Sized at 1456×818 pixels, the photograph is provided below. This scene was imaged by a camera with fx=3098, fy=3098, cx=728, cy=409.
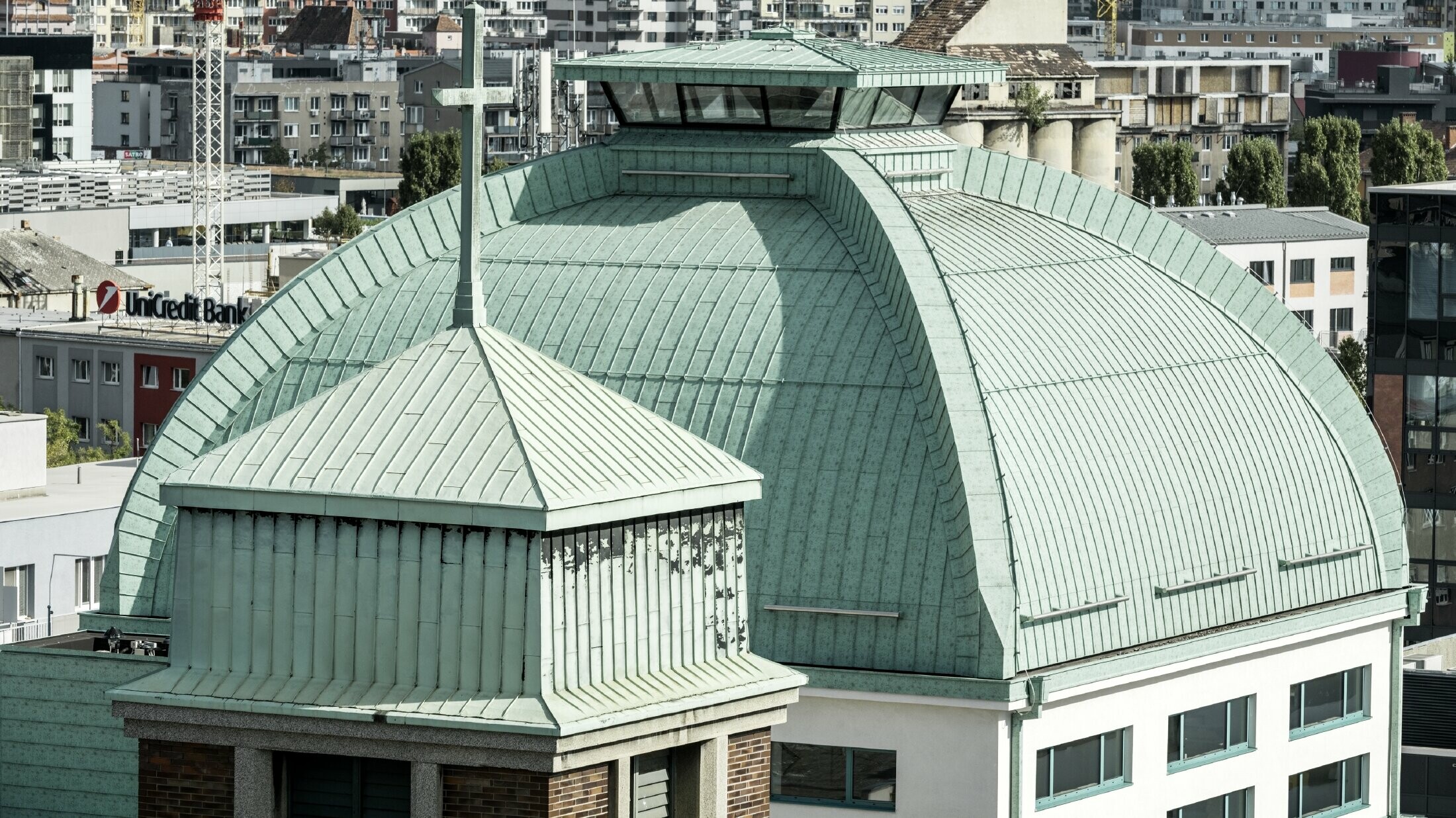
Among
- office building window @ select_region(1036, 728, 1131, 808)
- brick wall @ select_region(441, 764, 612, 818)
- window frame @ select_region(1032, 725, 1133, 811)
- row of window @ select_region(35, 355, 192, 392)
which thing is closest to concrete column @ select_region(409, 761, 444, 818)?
brick wall @ select_region(441, 764, 612, 818)

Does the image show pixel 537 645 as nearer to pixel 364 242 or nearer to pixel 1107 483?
pixel 1107 483

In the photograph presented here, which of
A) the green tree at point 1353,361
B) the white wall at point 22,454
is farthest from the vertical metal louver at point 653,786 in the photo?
the green tree at point 1353,361

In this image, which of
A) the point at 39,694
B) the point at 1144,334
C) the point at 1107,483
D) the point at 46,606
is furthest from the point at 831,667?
the point at 46,606

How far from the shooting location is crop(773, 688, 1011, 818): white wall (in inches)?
2308

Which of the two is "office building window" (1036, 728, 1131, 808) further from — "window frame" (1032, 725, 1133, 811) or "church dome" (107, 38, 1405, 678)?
"church dome" (107, 38, 1405, 678)

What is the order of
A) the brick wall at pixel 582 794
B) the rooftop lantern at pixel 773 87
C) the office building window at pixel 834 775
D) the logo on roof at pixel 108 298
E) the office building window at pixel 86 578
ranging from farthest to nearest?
the logo on roof at pixel 108 298
the office building window at pixel 86 578
the rooftop lantern at pixel 773 87
the office building window at pixel 834 775
the brick wall at pixel 582 794

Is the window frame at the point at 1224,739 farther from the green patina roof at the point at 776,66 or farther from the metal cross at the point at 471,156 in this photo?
the metal cross at the point at 471,156

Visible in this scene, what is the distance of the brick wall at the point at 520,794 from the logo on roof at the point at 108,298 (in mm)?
133630

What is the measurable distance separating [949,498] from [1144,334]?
29.3 feet

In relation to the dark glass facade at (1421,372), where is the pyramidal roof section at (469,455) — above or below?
above

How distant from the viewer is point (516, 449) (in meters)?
37.0

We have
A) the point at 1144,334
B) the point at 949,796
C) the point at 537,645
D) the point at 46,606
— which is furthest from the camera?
the point at 46,606

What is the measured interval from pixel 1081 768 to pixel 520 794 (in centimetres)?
2671

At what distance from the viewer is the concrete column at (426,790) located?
35781mm
